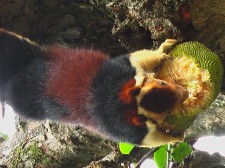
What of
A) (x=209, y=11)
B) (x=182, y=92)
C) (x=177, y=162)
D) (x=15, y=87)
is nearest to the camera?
(x=182, y=92)

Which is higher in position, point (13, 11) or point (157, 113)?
point (157, 113)

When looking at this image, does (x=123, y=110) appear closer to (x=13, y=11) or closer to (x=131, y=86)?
(x=131, y=86)

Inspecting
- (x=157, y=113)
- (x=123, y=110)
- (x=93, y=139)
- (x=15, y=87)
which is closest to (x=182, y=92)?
(x=157, y=113)

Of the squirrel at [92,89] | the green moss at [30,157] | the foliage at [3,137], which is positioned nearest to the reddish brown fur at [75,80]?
the squirrel at [92,89]

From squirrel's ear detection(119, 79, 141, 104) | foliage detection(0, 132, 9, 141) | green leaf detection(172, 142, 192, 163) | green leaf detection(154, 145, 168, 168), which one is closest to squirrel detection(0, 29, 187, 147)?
squirrel's ear detection(119, 79, 141, 104)

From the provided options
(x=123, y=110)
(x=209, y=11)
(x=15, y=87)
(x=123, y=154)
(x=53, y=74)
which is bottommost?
(x=123, y=154)

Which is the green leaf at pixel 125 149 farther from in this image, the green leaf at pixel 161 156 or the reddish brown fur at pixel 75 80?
the reddish brown fur at pixel 75 80

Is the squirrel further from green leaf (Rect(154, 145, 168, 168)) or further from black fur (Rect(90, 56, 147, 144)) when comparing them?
green leaf (Rect(154, 145, 168, 168))
